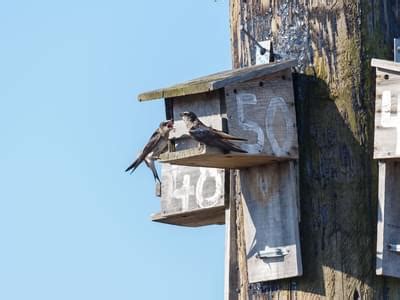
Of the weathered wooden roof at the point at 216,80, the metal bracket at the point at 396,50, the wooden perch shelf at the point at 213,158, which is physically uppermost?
the metal bracket at the point at 396,50

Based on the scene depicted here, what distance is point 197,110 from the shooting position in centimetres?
612

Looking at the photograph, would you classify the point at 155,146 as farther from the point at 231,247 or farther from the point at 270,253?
the point at 270,253

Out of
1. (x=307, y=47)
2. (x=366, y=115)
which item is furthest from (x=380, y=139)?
(x=307, y=47)

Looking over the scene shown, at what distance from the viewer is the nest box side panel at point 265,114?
573cm

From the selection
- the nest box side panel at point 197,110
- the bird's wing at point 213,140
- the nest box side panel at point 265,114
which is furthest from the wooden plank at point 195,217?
the bird's wing at point 213,140

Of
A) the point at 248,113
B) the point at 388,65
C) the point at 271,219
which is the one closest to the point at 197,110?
the point at 248,113

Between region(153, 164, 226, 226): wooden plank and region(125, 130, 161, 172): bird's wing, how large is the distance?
0.25 metres

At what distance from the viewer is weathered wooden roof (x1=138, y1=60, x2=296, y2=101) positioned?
5.76m

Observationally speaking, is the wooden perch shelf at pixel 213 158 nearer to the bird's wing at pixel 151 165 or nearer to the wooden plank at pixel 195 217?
the wooden plank at pixel 195 217

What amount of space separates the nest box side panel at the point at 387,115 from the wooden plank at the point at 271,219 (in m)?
0.41

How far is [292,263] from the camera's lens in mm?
5633

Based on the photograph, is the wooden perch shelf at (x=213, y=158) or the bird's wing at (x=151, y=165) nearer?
the wooden perch shelf at (x=213, y=158)

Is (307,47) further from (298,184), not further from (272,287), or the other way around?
(272,287)

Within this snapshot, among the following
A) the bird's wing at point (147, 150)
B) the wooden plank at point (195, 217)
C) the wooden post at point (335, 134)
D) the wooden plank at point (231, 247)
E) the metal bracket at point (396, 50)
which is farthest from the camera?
the wooden plank at point (195, 217)
